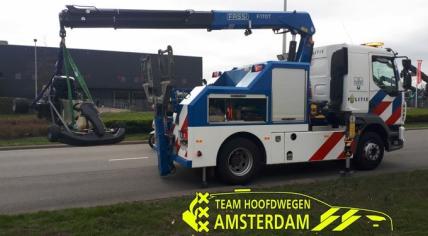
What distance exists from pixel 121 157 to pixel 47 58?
120 feet

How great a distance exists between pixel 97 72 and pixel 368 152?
1720 inches

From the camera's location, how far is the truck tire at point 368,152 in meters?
9.96

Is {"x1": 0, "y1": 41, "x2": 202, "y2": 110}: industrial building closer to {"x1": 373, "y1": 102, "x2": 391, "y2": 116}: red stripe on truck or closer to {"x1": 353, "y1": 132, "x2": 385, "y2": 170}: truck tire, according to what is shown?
{"x1": 373, "y1": 102, "x2": 391, "y2": 116}: red stripe on truck

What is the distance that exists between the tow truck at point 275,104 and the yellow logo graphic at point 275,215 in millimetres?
1763

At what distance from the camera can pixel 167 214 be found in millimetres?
5930

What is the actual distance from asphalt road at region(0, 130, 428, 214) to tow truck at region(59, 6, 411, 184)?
48 cm

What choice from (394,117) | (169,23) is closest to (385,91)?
(394,117)

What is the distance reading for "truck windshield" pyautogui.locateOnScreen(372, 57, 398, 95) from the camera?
1021 centimetres

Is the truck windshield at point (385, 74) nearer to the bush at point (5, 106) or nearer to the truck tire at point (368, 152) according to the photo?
the truck tire at point (368, 152)

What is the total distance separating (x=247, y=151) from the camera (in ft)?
28.2

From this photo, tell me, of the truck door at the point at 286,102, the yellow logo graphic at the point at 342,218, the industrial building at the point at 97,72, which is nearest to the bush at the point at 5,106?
the industrial building at the point at 97,72

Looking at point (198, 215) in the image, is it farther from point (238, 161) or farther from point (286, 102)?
point (286, 102)

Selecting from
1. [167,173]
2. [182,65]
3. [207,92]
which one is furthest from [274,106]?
A: [182,65]

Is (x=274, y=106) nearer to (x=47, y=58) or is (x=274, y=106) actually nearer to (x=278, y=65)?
(x=278, y=65)
